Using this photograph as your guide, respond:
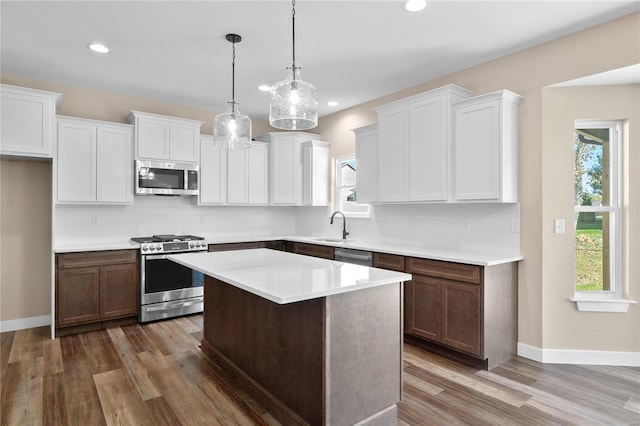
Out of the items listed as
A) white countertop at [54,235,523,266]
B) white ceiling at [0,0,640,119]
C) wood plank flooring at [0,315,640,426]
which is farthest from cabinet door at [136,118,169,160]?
wood plank flooring at [0,315,640,426]

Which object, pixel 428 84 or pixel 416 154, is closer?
pixel 416 154

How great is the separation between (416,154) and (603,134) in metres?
1.59

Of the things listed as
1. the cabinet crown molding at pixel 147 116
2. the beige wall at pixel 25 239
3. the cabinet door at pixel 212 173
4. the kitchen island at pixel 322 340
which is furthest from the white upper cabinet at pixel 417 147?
the beige wall at pixel 25 239

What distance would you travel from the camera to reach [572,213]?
3172 millimetres

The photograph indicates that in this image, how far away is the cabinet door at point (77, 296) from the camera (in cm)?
→ 376

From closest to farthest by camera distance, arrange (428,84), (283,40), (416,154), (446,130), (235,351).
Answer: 1. (235,351)
2. (283,40)
3. (446,130)
4. (416,154)
5. (428,84)

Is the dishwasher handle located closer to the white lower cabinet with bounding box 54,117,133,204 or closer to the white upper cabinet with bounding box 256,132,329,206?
the white upper cabinet with bounding box 256,132,329,206

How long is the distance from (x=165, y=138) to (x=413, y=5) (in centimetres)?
326

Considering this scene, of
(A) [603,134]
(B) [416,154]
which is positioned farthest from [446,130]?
(A) [603,134]

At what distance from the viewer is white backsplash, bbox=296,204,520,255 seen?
342 centimetres

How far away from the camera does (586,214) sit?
3275 mm

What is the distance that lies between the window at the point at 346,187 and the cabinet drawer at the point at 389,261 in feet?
4.41

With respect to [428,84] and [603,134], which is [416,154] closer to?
[428,84]

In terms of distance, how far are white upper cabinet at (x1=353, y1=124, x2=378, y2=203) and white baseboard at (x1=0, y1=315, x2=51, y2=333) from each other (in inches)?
151
